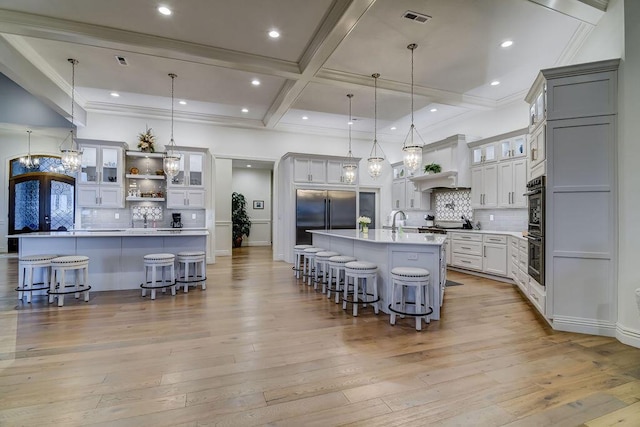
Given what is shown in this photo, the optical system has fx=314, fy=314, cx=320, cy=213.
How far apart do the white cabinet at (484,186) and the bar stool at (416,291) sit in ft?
11.9

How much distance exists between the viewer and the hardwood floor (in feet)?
6.35

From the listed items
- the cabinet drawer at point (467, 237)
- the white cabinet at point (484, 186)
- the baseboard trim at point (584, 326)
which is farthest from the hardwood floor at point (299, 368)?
the white cabinet at point (484, 186)

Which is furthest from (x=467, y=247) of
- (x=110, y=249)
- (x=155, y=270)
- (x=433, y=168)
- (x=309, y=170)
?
(x=110, y=249)

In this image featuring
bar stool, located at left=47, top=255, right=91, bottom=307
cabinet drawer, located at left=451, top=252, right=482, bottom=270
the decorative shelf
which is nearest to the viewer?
bar stool, located at left=47, top=255, right=91, bottom=307

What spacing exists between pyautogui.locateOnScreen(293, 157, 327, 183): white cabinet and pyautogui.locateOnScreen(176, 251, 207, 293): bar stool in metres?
3.45

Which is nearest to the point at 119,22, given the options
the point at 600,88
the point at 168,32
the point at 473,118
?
the point at 168,32

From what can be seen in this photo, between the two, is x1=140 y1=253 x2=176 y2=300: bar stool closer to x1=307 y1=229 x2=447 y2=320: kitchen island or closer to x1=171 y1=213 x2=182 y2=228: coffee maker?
x1=171 y1=213 x2=182 y2=228: coffee maker

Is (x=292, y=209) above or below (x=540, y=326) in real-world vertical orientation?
above

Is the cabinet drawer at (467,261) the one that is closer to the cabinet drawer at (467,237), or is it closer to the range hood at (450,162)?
the cabinet drawer at (467,237)

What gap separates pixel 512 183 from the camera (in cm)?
589

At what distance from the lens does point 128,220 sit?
7.25 meters

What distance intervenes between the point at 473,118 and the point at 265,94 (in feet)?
15.5

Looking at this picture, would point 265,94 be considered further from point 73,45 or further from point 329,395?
point 329,395

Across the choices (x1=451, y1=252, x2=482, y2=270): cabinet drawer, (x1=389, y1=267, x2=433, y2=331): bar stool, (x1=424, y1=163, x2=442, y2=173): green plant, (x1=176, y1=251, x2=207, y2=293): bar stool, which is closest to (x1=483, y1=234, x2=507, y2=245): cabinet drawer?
(x1=451, y1=252, x2=482, y2=270): cabinet drawer
